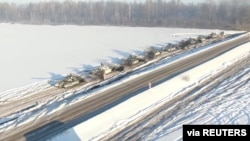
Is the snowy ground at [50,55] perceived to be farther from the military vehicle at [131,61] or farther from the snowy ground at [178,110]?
the snowy ground at [178,110]

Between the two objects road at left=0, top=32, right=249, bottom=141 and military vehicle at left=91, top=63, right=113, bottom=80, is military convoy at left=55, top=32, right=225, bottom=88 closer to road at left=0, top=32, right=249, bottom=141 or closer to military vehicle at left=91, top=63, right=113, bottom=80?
military vehicle at left=91, top=63, right=113, bottom=80

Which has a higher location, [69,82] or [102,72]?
[102,72]

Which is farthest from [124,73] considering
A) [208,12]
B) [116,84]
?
[208,12]

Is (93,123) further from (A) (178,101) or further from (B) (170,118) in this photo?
(A) (178,101)

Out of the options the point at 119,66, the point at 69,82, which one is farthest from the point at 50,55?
the point at 69,82

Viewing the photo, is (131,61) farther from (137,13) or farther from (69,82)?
(137,13)

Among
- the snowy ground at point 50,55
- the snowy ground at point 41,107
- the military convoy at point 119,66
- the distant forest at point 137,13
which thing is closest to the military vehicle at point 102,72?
the military convoy at point 119,66

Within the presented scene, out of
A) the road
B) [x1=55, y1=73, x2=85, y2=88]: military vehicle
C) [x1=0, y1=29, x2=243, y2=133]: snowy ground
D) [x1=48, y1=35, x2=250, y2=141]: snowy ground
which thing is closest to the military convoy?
[x1=55, y1=73, x2=85, y2=88]: military vehicle
